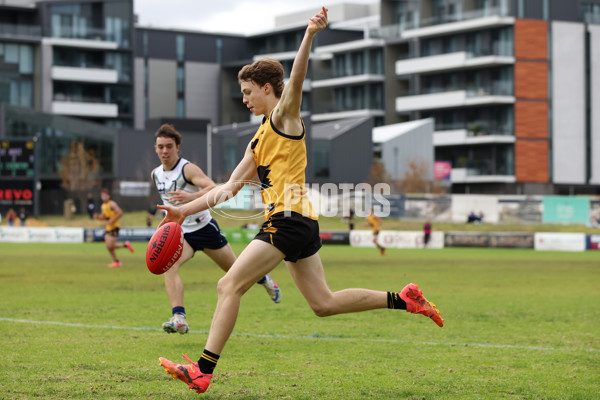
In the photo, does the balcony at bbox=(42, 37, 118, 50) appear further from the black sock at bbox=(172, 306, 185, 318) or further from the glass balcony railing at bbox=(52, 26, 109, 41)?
the black sock at bbox=(172, 306, 185, 318)

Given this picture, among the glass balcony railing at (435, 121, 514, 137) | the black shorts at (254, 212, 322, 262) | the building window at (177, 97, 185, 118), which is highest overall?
the building window at (177, 97, 185, 118)

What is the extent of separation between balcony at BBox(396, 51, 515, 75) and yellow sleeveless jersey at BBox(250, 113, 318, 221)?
2729 inches

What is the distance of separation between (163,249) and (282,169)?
1.37m

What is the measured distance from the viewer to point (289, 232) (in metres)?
6.84

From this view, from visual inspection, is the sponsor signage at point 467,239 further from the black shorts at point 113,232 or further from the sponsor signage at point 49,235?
the black shorts at point 113,232

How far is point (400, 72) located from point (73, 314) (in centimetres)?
7173

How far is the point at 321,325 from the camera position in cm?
1211

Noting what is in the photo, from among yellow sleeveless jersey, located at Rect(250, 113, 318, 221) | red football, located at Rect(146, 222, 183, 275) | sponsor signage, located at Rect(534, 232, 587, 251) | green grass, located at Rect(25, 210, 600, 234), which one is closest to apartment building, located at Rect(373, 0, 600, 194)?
green grass, located at Rect(25, 210, 600, 234)

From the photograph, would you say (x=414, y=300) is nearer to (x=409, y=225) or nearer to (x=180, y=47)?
(x=409, y=225)

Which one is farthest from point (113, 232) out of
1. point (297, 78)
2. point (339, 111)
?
point (339, 111)

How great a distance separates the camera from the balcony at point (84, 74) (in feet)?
273

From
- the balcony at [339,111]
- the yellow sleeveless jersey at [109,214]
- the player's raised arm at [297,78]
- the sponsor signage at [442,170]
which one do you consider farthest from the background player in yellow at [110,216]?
the balcony at [339,111]

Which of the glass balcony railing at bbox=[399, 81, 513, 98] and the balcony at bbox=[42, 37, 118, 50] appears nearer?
the glass balcony railing at bbox=[399, 81, 513, 98]

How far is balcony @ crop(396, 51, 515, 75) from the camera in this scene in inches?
2911
